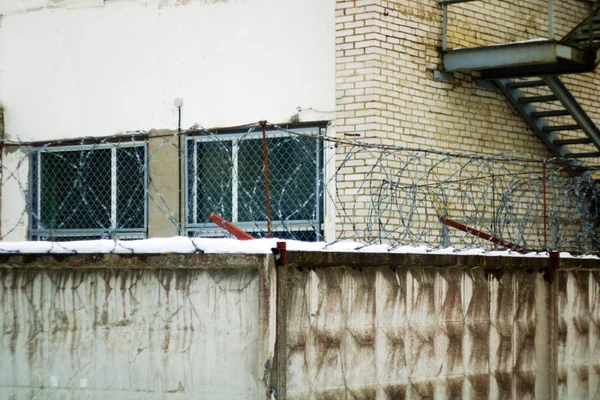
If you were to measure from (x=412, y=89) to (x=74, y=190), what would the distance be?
4750 millimetres

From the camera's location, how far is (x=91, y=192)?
47.0ft

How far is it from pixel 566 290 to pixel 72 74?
7581mm

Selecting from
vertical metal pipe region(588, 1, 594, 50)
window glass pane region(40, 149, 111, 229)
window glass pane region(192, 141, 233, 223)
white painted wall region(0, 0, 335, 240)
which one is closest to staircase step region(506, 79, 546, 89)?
vertical metal pipe region(588, 1, 594, 50)

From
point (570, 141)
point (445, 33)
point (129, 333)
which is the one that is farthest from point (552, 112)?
point (129, 333)

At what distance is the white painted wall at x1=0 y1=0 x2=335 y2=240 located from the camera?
12812 millimetres

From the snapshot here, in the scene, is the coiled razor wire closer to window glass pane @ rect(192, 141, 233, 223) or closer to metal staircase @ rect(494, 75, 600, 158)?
window glass pane @ rect(192, 141, 233, 223)

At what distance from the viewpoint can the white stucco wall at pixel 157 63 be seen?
42.1 ft

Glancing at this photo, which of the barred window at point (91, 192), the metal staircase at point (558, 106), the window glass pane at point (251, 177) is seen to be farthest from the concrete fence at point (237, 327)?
the barred window at point (91, 192)

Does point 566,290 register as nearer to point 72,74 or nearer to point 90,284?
point 90,284

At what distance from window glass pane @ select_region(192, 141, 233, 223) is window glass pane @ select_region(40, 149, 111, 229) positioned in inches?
54.7

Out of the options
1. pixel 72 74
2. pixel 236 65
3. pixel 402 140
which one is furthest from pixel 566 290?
pixel 72 74

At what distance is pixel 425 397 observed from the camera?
799 cm

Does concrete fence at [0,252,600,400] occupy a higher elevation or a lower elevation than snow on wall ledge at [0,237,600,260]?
lower

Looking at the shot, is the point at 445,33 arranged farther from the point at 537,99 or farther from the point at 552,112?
the point at 552,112
